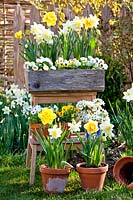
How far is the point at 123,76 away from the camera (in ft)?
18.0

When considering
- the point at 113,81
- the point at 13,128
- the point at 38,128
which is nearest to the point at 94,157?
the point at 38,128

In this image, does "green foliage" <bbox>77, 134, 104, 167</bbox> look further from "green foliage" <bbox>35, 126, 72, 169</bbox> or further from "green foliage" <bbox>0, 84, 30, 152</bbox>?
"green foliage" <bbox>0, 84, 30, 152</bbox>

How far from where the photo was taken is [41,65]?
3795 mm

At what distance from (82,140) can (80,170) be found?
0.28 metres

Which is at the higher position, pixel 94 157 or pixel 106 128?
pixel 106 128

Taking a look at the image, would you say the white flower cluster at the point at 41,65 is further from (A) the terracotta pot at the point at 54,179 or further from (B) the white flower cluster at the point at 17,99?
(A) the terracotta pot at the point at 54,179

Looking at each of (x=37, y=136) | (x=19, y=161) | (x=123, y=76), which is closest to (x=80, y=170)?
(x=37, y=136)

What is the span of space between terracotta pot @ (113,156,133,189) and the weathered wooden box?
0.62 m

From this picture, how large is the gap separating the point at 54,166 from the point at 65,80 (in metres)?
0.73

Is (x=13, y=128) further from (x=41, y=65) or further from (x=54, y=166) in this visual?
(x=54, y=166)

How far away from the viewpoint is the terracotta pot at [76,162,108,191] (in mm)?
3453

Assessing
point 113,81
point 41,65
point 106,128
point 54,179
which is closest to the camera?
point 54,179

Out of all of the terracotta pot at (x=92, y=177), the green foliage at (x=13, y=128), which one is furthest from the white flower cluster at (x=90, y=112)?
the green foliage at (x=13, y=128)

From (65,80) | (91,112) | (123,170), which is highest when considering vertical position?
(65,80)
